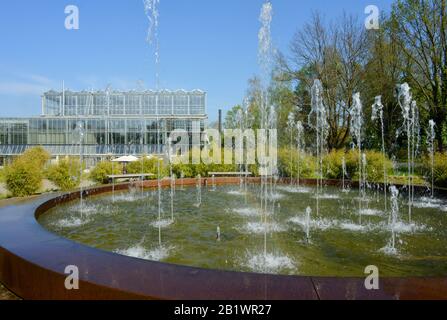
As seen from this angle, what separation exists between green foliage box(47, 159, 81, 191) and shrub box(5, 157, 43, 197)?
5.55 ft

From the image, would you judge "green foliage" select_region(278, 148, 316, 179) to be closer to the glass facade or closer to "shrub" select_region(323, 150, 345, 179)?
"shrub" select_region(323, 150, 345, 179)

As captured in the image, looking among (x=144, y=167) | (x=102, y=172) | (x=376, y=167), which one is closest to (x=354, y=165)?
(x=376, y=167)

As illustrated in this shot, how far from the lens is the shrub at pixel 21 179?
1273cm

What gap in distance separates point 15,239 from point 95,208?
223 inches

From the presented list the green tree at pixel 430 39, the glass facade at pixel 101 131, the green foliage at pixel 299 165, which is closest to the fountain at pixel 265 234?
the green foliage at pixel 299 165

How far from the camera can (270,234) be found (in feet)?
23.8

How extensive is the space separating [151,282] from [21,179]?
11.7 meters

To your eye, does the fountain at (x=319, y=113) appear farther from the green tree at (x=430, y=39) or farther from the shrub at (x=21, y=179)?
the shrub at (x=21, y=179)

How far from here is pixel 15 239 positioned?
4.79m

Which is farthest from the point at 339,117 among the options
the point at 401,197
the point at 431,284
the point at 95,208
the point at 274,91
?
the point at 431,284

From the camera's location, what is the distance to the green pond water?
5.39 meters

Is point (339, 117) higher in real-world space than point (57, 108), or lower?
lower

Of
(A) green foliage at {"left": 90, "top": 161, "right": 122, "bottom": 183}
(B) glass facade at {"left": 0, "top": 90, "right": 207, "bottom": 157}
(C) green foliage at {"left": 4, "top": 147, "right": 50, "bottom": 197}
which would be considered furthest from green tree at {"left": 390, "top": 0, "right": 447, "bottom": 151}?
(B) glass facade at {"left": 0, "top": 90, "right": 207, "bottom": 157}
